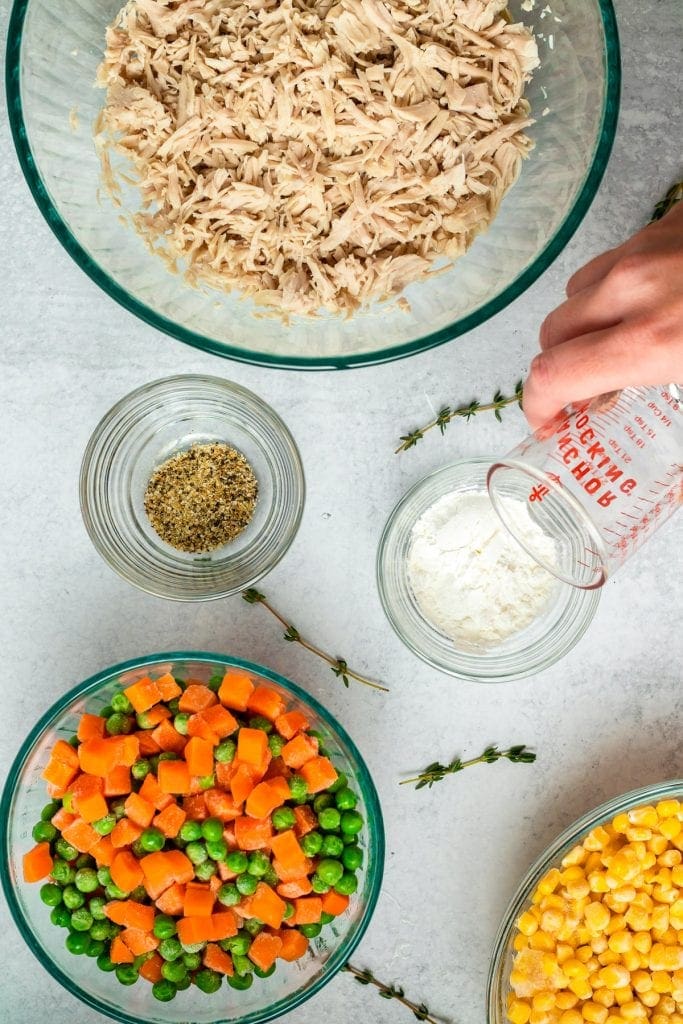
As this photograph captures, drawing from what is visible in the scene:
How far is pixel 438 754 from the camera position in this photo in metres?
1.99

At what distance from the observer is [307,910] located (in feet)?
5.83

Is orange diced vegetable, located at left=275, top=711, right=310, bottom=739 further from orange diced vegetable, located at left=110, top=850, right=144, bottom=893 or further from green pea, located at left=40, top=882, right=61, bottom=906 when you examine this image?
green pea, located at left=40, top=882, right=61, bottom=906

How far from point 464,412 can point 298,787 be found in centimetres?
85

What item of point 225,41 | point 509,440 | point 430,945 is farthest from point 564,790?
point 225,41

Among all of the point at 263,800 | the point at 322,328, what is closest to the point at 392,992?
the point at 263,800

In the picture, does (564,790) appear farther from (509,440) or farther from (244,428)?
(244,428)

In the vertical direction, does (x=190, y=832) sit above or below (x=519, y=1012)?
above

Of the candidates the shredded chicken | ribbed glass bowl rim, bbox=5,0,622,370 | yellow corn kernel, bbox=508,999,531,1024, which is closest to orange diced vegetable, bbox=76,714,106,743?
ribbed glass bowl rim, bbox=5,0,622,370

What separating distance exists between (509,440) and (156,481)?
0.79 m

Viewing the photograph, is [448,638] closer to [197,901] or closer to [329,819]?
[329,819]

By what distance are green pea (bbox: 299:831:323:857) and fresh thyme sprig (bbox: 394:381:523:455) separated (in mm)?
816

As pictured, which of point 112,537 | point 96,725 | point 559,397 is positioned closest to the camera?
point 559,397

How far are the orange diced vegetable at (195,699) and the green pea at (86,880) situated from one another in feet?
1.19

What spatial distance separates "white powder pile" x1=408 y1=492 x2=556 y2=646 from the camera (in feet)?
6.32
